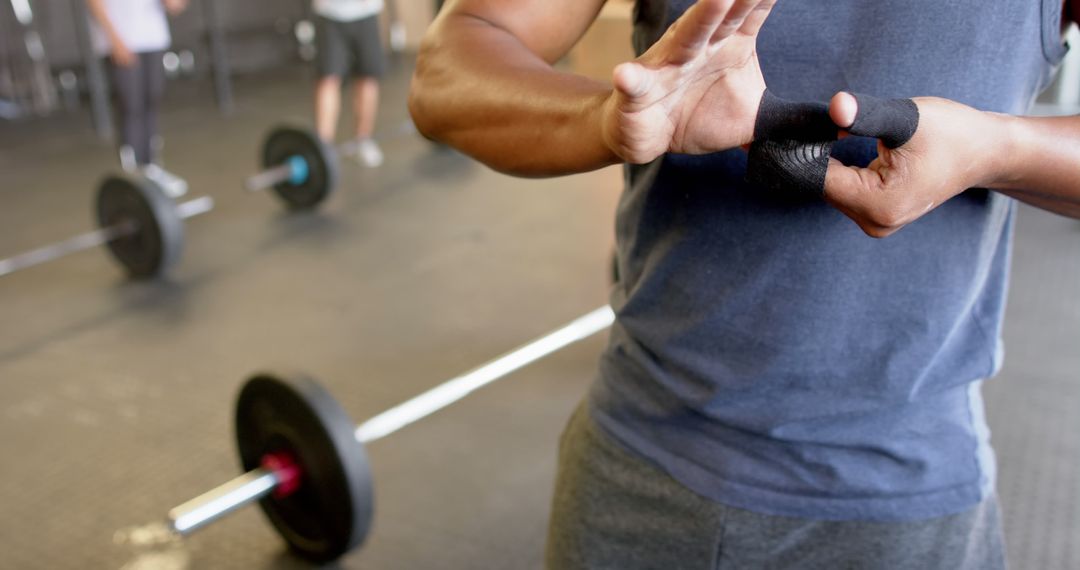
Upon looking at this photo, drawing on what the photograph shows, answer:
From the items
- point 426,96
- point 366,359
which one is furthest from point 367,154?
point 426,96

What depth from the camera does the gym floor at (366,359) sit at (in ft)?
5.51

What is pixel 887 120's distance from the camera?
1.48ft

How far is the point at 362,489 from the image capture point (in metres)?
1.41

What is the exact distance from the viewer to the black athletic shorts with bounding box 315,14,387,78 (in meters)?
3.57

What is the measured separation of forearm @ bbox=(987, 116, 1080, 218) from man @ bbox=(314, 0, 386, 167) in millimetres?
3203

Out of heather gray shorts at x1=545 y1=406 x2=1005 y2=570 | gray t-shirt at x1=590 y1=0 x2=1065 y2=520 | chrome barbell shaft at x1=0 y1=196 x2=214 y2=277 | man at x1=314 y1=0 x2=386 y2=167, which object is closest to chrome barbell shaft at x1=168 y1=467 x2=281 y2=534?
heather gray shorts at x1=545 y1=406 x2=1005 y2=570

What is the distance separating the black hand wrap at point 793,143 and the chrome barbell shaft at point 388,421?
0.76 metres

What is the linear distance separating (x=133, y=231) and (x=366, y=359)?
987 millimetres

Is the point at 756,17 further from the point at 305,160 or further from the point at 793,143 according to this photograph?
the point at 305,160

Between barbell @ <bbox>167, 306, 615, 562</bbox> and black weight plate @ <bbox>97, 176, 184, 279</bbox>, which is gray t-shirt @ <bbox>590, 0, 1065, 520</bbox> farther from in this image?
black weight plate @ <bbox>97, 176, 184, 279</bbox>

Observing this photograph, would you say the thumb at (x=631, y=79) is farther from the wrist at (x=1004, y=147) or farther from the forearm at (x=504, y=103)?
the wrist at (x=1004, y=147)

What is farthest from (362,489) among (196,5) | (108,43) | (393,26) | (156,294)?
(393,26)

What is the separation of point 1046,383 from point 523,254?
1527mm

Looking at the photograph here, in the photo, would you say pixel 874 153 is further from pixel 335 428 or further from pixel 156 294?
pixel 156 294
